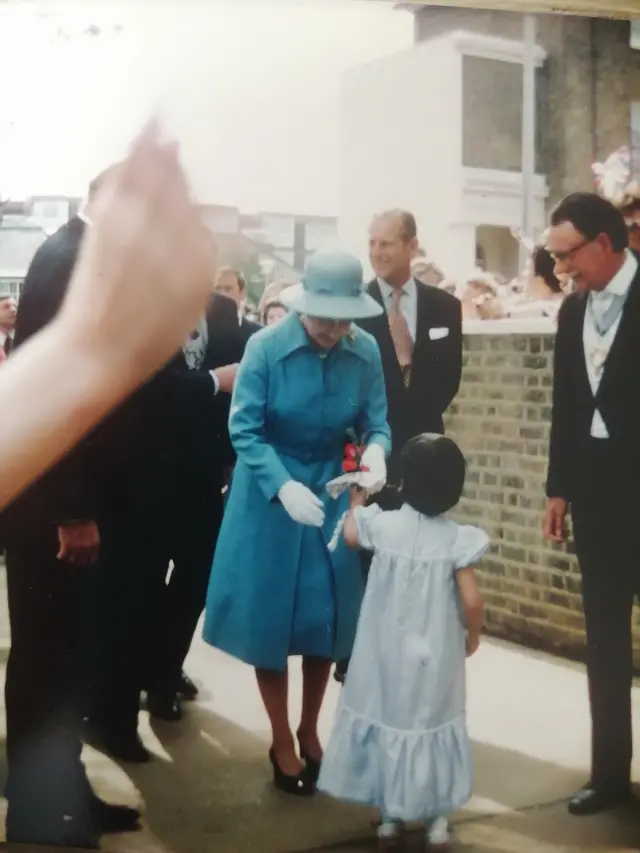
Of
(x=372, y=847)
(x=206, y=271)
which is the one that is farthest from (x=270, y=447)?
(x=206, y=271)

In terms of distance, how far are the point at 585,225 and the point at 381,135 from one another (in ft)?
1.23

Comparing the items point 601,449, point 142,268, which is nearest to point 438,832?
point 601,449

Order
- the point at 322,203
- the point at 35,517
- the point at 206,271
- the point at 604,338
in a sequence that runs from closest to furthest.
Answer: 1. the point at 206,271
2. the point at 35,517
3. the point at 322,203
4. the point at 604,338

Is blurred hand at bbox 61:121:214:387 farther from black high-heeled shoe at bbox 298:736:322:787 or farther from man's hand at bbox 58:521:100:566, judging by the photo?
black high-heeled shoe at bbox 298:736:322:787

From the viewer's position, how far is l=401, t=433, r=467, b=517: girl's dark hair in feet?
4.56

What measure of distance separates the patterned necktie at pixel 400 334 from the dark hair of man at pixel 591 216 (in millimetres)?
292

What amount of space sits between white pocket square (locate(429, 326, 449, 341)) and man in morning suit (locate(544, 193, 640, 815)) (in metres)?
0.20

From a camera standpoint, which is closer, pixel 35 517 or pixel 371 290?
pixel 35 517

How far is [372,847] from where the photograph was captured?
4.70 feet

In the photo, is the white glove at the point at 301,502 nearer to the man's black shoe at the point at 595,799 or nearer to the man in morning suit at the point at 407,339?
the man in morning suit at the point at 407,339

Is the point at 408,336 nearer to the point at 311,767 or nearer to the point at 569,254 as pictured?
the point at 569,254

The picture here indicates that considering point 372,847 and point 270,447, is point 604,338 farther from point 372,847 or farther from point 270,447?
point 372,847

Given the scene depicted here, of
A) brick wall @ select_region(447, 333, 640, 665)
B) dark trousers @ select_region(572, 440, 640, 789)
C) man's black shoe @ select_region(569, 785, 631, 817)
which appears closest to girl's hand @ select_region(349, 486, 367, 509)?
brick wall @ select_region(447, 333, 640, 665)

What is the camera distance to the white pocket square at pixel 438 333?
158 cm
